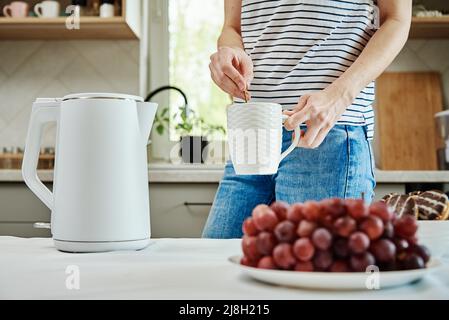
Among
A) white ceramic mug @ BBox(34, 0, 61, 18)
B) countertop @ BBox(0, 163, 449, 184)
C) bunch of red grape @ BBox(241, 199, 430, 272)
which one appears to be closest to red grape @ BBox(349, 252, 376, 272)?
bunch of red grape @ BBox(241, 199, 430, 272)

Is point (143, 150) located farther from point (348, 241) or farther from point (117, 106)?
point (348, 241)

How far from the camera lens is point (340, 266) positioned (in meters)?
0.37

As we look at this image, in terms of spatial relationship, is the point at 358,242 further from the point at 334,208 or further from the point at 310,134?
the point at 310,134

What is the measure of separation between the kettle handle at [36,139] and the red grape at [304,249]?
13.8 inches

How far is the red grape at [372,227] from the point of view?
36 centimetres

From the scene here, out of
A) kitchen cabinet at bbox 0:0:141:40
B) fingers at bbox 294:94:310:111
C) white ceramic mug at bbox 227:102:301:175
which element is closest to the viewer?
white ceramic mug at bbox 227:102:301:175

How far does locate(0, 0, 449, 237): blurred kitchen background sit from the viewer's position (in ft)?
6.65

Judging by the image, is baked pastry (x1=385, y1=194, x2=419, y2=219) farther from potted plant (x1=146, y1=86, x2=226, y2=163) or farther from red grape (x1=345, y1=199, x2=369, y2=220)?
potted plant (x1=146, y1=86, x2=226, y2=163)

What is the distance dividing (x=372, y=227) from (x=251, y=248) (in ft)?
0.29

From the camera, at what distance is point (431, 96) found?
214cm

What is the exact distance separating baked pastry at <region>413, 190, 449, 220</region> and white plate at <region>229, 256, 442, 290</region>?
633 millimetres

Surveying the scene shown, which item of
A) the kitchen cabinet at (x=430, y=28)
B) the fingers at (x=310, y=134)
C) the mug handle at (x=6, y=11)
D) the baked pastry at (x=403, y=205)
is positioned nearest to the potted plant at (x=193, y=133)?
the mug handle at (x=6, y=11)

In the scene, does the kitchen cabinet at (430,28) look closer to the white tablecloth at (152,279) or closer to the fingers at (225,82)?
the fingers at (225,82)

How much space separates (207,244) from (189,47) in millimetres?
1845
